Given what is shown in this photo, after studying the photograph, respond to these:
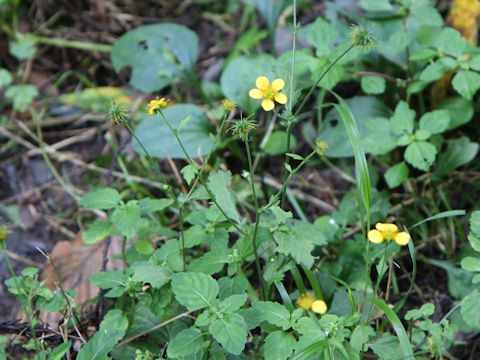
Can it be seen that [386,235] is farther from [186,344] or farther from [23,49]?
[23,49]

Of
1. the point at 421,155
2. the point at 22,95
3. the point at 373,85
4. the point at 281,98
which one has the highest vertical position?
the point at 281,98

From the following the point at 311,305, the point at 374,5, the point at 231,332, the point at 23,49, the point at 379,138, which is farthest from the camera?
the point at 23,49

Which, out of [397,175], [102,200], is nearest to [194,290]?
[102,200]

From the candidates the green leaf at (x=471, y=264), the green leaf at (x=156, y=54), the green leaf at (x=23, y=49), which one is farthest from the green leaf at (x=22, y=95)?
the green leaf at (x=471, y=264)

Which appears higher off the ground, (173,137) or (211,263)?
(211,263)

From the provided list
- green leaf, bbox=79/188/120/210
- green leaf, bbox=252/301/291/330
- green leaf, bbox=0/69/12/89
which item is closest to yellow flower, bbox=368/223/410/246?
green leaf, bbox=252/301/291/330

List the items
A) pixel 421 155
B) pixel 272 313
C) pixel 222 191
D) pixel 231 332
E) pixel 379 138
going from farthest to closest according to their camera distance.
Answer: pixel 379 138
pixel 421 155
pixel 222 191
pixel 272 313
pixel 231 332

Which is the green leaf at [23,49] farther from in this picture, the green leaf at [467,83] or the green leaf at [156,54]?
the green leaf at [467,83]

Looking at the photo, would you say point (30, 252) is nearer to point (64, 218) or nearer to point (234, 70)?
point (64, 218)
